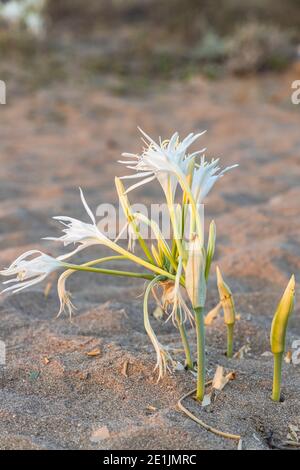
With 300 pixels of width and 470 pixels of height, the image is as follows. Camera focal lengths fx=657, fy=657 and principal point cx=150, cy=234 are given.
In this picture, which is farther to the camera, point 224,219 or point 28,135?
point 28,135

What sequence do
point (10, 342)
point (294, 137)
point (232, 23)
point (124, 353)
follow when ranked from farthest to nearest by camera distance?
point (232, 23) < point (294, 137) < point (10, 342) < point (124, 353)

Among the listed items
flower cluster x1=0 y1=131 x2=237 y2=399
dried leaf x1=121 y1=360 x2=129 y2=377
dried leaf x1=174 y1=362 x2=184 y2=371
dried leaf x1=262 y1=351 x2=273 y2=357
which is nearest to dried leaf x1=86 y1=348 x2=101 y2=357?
dried leaf x1=121 y1=360 x2=129 y2=377

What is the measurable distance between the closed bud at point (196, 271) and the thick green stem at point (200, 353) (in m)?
0.05

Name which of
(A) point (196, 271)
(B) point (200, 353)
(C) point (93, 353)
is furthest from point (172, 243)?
(C) point (93, 353)

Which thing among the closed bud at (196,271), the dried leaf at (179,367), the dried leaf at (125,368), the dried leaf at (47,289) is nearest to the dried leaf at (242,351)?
the dried leaf at (179,367)

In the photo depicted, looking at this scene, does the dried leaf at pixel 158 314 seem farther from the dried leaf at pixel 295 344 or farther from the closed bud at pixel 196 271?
the closed bud at pixel 196 271

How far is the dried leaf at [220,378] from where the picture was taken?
1717 mm

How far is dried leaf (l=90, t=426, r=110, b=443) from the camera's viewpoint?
1497 mm

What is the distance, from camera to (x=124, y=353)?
1867 millimetres

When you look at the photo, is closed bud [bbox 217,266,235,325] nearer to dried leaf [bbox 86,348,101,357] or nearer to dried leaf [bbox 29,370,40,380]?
dried leaf [bbox 86,348,101,357]

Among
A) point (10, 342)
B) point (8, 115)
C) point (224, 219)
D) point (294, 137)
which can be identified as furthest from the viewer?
point (8, 115)
